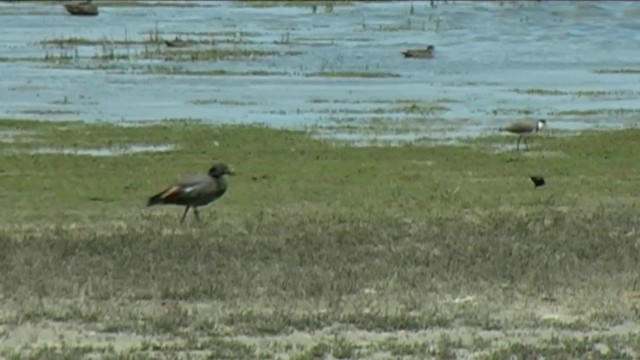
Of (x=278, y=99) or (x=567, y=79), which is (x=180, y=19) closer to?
(x=567, y=79)

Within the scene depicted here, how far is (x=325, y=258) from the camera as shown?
44.4 feet

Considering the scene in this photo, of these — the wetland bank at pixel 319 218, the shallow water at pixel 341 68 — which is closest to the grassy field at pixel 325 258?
the wetland bank at pixel 319 218

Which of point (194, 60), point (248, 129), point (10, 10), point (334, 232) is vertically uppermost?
point (334, 232)

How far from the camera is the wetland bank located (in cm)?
1094

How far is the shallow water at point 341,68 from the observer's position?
28.9 metres

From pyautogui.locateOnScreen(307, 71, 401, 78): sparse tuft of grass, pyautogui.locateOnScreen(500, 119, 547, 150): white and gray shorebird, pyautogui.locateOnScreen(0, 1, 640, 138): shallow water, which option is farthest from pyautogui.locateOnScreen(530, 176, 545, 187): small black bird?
pyautogui.locateOnScreen(307, 71, 401, 78): sparse tuft of grass

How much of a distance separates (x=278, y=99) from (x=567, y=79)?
892cm

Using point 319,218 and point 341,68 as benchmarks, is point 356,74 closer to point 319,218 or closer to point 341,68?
point 341,68

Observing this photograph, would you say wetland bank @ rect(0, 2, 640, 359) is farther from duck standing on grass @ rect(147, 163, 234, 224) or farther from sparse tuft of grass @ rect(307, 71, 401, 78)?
duck standing on grass @ rect(147, 163, 234, 224)

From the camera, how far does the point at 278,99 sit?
31969 millimetres

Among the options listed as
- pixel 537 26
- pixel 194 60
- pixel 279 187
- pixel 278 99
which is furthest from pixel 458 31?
pixel 279 187

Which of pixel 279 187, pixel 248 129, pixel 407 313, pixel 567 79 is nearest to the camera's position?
pixel 407 313

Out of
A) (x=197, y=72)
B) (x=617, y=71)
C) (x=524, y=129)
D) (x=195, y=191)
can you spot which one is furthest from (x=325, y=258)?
(x=617, y=71)

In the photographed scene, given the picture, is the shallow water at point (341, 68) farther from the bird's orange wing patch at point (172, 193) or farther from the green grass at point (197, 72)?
the bird's orange wing patch at point (172, 193)
